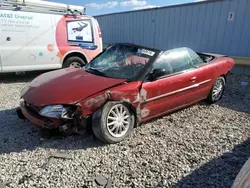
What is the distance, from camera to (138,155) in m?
2.74

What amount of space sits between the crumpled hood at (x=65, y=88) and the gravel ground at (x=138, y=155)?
0.62m

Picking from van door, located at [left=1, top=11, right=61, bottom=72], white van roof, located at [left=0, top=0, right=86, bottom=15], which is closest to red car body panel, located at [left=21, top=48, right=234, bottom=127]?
van door, located at [left=1, top=11, right=61, bottom=72]

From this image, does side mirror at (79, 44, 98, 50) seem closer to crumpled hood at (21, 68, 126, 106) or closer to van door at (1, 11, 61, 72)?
van door at (1, 11, 61, 72)

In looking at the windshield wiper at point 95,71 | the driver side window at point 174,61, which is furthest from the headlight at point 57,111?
the driver side window at point 174,61

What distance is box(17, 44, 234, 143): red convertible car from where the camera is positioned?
9.18 feet

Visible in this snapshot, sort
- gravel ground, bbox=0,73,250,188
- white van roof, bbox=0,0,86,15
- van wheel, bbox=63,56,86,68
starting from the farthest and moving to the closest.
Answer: van wheel, bbox=63,56,86,68, white van roof, bbox=0,0,86,15, gravel ground, bbox=0,73,250,188

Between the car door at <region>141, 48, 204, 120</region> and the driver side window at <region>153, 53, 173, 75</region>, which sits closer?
the car door at <region>141, 48, 204, 120</region>

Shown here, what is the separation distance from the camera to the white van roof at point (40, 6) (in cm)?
576

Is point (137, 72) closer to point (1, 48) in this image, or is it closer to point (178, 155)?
point (178, 155)

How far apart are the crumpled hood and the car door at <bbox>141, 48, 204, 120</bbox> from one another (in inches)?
20.9

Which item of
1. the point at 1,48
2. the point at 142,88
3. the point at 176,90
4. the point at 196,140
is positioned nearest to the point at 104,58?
the point at 142,88

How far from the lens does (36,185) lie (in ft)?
7.20

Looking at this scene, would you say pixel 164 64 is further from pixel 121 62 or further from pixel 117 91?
pixel 117 91

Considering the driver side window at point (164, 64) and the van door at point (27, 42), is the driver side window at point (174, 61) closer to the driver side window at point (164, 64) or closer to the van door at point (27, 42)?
the driver side window at point (164, 64)
